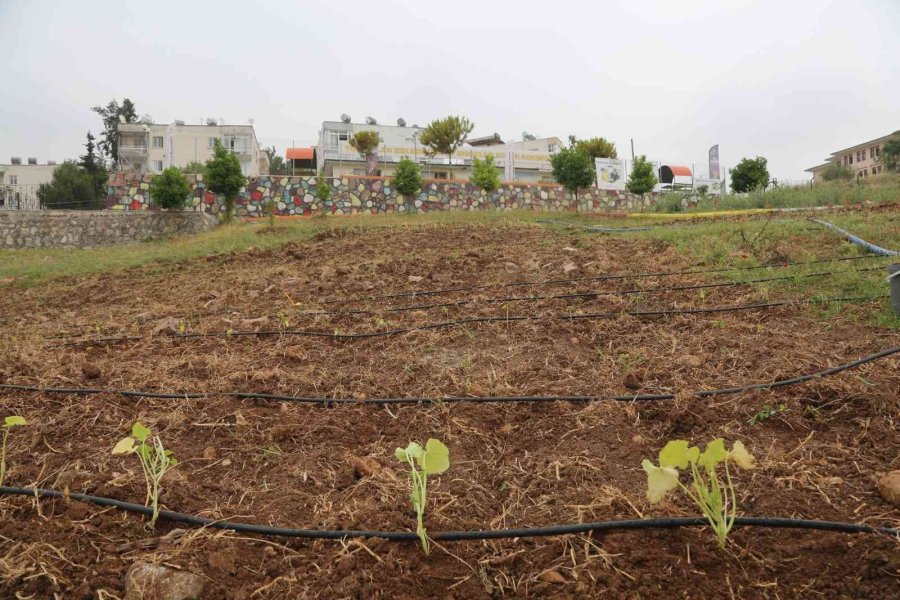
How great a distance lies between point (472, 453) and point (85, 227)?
642 inches

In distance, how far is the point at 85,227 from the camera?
47.7ft

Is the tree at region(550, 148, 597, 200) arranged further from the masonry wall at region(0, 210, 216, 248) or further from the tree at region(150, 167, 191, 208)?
the tree at region(150, 167, 191, 208)

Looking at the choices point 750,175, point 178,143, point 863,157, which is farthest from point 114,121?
point 863,157

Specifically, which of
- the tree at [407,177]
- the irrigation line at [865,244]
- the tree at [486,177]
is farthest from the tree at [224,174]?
the irrigation line at [865,244]

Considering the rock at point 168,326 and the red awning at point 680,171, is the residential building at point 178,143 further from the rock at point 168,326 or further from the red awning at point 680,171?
the rock at point 168,326

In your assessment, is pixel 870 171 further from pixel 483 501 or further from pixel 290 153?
pixel 483 501

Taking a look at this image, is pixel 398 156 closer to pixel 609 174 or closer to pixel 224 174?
pixel 609 174

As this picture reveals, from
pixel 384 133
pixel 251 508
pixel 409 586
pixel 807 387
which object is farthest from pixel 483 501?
pixel 384 133

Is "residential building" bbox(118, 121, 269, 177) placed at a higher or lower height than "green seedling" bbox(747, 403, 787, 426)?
higher

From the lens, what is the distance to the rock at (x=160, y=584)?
1.17m

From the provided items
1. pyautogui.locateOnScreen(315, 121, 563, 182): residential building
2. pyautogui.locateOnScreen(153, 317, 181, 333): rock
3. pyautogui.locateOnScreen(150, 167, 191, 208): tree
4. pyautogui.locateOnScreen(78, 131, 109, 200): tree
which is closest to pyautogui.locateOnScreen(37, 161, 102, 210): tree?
pyautogui.locateOnScreen(78, 131, 109, 200): tree

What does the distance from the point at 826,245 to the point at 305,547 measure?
5.35 m

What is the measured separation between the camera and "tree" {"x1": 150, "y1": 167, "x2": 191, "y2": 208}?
14.6m

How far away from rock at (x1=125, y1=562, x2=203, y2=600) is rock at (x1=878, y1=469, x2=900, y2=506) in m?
1.65
